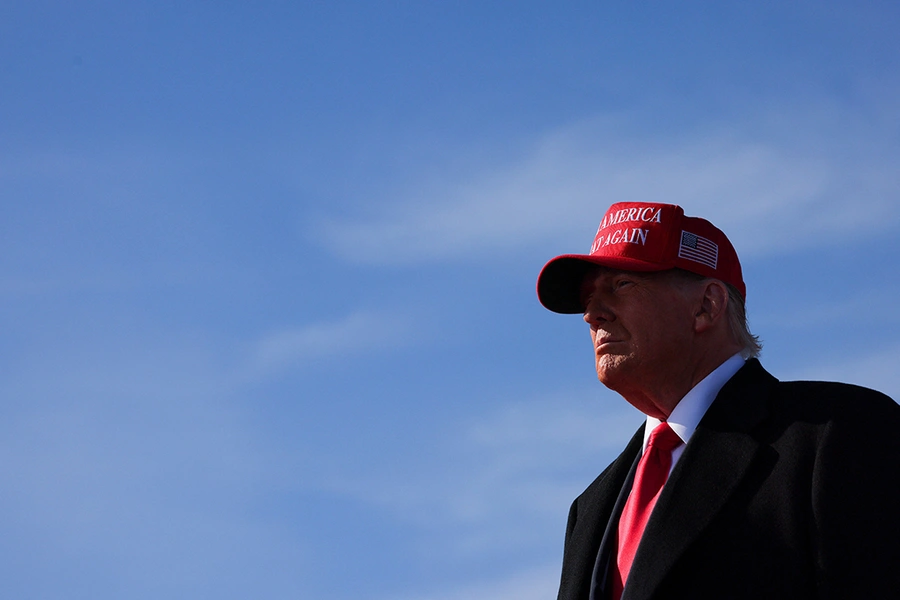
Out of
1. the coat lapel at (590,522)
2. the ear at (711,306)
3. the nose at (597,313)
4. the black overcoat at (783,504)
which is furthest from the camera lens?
the nose at (597,313)

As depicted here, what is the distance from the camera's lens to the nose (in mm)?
5578

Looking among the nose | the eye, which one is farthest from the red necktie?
the eye

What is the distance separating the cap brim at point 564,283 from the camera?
5.79 m

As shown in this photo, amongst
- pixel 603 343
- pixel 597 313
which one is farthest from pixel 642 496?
pixel 597 313

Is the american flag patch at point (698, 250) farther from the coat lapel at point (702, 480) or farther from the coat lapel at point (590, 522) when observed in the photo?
the coat lapel at point (590, 522)

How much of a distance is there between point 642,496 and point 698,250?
1178mm

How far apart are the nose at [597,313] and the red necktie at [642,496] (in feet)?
1.80

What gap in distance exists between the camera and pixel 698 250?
561cm

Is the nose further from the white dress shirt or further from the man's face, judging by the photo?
the white dress shirt

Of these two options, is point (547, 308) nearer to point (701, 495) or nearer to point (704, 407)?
point (704, 407)

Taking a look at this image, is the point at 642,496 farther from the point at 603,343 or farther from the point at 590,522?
the point at 603,343

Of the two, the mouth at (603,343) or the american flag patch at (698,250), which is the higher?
the american flag patch at (698,250)

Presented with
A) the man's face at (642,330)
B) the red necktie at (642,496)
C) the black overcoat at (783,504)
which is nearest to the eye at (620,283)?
the man's face at (642,330)

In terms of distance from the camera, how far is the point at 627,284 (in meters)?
5.59
